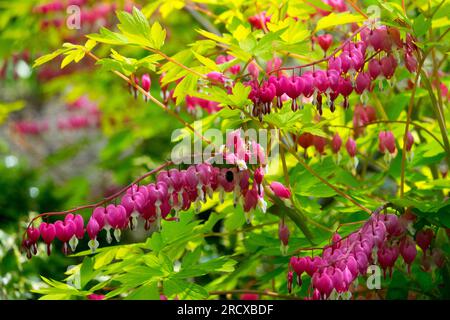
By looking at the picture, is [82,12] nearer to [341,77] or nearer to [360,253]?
[341,77]

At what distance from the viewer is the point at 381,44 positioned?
2.11 m

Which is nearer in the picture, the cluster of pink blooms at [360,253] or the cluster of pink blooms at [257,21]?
the cluster of pink blooms at [360,253]

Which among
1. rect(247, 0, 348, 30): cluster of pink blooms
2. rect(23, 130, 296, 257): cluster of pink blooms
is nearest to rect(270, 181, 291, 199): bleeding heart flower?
rect(23, 130, 296, 257): cluster of pink blooms

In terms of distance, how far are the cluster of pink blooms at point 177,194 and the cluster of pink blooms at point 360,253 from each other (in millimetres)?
222

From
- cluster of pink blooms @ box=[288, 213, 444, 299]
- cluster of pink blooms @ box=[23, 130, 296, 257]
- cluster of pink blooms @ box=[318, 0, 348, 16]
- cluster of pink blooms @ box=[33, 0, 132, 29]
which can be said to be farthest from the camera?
cluster of pink blooms @ box=[33, 0, 132, 29]

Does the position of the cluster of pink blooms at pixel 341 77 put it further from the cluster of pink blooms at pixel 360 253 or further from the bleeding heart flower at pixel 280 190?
the cluster of pink blooms at pixel 360 253

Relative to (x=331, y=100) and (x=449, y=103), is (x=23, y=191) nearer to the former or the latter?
(x=449, y=103)

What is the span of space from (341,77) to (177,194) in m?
0.58

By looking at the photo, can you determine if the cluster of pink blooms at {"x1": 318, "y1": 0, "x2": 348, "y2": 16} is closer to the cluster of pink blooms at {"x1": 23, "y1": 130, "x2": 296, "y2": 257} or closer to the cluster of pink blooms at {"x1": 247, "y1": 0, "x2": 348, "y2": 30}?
the cluster of pink blooms at {"x1": 247, "y1": 0, "x2": 348, "y2": 30}

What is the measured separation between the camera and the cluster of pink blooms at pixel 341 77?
209 cm

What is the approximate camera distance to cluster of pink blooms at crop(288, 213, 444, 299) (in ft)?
6.24

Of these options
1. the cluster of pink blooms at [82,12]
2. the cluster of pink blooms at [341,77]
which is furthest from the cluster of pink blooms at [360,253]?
the cluster of pink blooms at [82,12]

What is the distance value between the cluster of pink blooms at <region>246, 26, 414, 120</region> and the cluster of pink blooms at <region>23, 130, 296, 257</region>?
13 centimetres

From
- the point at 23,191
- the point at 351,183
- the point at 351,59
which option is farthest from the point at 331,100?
the point at 23,191
